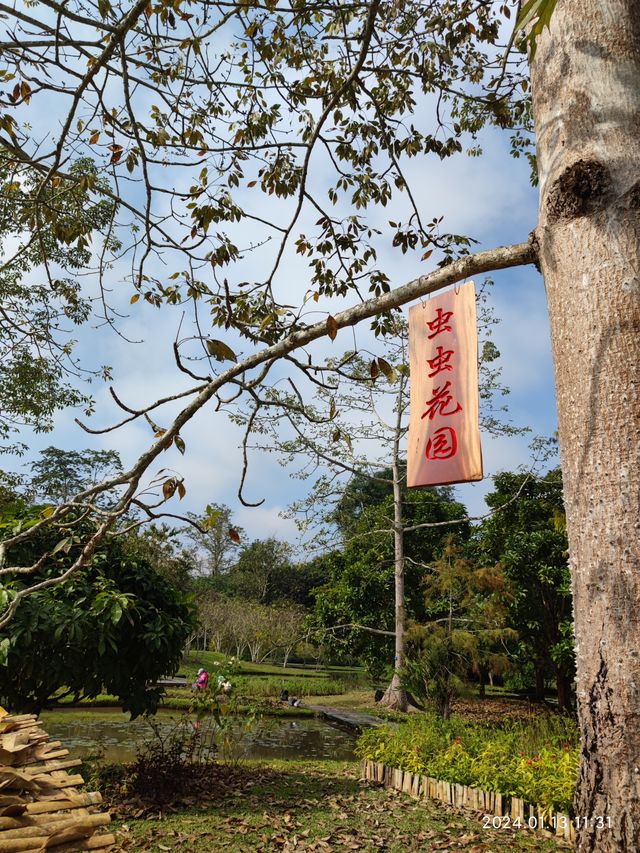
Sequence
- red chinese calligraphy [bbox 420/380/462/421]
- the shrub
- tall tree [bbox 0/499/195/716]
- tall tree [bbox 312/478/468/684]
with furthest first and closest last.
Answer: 1. tall tree [bbox 312/478/468/684]
2. the shrub
3. tall tree [bbox 0/499/195/716]
4. red chinese calligraphy [bbox 420/380/462/421]

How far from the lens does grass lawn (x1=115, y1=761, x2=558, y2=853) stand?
4270mm

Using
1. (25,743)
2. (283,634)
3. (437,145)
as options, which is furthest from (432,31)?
(283,634)

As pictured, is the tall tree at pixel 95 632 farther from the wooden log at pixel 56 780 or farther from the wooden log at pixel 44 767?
the wooden log at pixel 56 780

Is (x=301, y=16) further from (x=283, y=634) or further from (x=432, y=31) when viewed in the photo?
(x=283, y=634)

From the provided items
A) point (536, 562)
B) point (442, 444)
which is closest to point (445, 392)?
point (442, 444)

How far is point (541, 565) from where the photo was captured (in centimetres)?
1026

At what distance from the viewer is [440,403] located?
249 cm

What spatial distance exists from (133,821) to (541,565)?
7531mm

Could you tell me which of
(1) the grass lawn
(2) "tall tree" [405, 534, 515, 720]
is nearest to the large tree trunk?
(1) the grass lawn

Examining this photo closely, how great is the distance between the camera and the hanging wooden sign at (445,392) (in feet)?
7.79

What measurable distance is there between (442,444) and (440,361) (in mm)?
348

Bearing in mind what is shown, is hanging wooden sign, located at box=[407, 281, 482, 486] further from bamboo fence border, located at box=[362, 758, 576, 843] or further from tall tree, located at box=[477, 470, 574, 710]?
tall tree, located at box=[477, 470, 574, 710]

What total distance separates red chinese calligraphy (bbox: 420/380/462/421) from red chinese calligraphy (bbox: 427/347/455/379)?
0.21 ft

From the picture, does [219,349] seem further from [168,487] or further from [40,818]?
[40,818]
